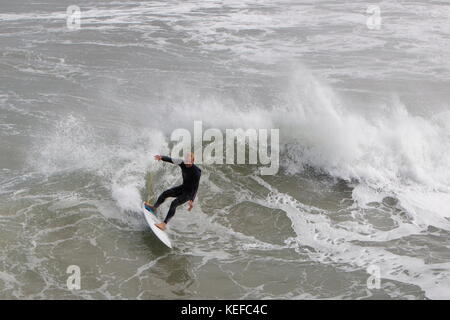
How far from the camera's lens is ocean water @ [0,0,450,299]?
29.1 feet

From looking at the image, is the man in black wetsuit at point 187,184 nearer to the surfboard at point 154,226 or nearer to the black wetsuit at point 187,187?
the black wetsuit at point 187,187

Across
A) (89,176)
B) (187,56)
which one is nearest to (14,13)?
(187,56)

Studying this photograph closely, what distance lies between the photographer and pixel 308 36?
26.1 metres

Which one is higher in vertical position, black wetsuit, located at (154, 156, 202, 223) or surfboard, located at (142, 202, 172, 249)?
black wetsuit, located at (154, 156, 202, 223)

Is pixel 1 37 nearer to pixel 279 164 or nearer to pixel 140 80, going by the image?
pixel 140 80

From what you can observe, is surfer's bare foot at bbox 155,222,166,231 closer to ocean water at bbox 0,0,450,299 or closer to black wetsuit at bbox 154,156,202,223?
black wetsuit at bbox 154,156,202,223

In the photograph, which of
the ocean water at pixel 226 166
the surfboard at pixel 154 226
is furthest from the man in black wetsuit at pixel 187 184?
the ocean water at pixel 226 166

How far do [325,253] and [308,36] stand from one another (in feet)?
60.7

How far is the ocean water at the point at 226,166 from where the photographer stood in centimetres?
887

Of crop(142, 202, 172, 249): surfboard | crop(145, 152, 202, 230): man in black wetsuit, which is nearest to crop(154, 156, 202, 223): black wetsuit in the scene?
crop(145, 152, 202, 230): man in black wetsuit

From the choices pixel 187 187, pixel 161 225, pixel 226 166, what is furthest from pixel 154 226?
pixel 226 166

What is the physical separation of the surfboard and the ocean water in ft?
0.54

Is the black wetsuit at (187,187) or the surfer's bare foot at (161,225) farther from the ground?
the black wetsuit at (187,187)

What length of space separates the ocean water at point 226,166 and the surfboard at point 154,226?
164mm
